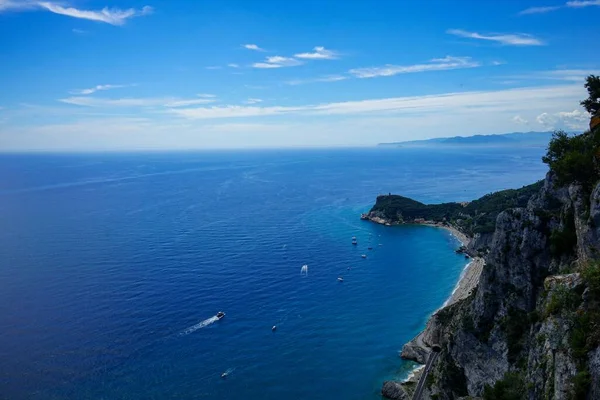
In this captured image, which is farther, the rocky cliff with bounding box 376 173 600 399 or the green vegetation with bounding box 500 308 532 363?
the green vegetation with bounding box 500 308 532 363

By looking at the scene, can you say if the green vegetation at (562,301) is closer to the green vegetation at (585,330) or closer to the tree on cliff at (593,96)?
the green vegetation at (585,330)

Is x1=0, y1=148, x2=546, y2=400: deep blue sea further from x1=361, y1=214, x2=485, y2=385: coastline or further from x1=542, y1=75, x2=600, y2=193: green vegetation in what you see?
x1=542, y1=75, x2=600, y2=193: green vegetation

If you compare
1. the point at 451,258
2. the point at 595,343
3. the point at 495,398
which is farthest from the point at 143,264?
the point at 595,343

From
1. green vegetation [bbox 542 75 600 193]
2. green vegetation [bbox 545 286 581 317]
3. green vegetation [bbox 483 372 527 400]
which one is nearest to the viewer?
green vegetation [bbox 545 286 581 317]

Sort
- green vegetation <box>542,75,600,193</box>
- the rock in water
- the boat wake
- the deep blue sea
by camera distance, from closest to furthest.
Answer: green vegetation <box>542,75,600,193</box>, the rock in water, the deep blue sea, the boat wake

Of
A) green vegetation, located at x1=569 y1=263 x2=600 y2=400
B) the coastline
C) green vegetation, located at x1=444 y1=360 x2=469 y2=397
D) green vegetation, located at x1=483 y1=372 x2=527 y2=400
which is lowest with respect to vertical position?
the coastline

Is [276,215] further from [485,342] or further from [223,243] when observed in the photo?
[485,342]

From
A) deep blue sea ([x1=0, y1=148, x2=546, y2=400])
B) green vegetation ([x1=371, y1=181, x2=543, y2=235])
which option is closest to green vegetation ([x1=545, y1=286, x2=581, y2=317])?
deep blue sea ([x1=0, y1=148, x2=546, y2=400])

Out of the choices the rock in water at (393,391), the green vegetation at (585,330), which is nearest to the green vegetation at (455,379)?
the rock in water at (393,391)
